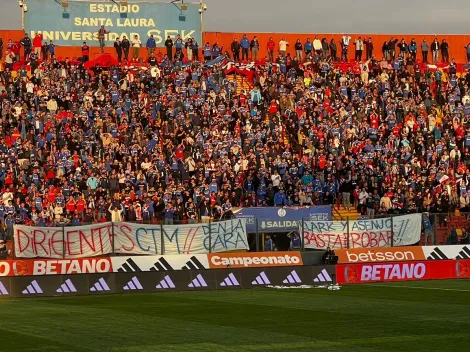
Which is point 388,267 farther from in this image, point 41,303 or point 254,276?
point 41,303

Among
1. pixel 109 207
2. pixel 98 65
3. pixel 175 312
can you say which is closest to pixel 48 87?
pixel 98 65

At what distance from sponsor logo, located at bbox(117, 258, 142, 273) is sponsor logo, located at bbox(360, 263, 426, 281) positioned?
7440 millimetres

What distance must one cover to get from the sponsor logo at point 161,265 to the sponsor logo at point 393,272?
6403mm

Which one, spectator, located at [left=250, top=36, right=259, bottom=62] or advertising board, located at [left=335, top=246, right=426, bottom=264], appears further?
spectator, located at [left=250, top=36, right=259, bottom=62]

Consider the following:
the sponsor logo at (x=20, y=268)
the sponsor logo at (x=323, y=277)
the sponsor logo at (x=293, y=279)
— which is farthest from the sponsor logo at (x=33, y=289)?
the sponsor logo at (x=323, y=277)

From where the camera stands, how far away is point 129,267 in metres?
35.4

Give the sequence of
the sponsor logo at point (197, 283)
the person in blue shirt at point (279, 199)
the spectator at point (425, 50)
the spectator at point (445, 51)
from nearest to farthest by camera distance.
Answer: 1. the sponsor logo at point (197, 283)
2. the person in blue shirt at point (279, 199)
3. the spectator at point (425, 50)
4. the spectator at point (445, 51)

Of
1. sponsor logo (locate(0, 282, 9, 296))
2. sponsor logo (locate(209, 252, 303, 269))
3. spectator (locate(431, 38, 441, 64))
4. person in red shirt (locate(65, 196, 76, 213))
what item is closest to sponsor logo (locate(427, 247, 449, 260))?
sponsor logo (locate(209, 252, 303, 269))

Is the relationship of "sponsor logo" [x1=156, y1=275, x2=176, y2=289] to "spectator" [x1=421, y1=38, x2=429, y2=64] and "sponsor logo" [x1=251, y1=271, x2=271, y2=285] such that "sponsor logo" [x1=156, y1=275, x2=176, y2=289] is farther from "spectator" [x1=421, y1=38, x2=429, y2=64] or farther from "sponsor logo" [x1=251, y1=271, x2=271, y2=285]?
"spectator" [x1=421, y1=38, x2=429, y2=64]

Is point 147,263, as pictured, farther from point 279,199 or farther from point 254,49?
point 254,49

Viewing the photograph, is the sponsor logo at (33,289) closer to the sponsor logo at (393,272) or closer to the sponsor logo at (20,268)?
the sponsor logo at (20,268)

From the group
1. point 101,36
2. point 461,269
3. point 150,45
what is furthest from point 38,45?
point 461,269

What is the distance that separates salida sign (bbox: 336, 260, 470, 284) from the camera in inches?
1394

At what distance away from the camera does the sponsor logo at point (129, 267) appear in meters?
35.3
